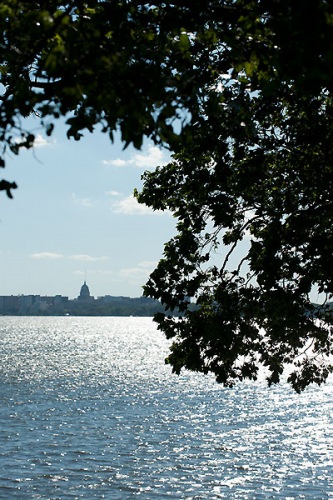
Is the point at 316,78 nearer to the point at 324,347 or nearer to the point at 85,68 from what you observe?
the point at 85,68

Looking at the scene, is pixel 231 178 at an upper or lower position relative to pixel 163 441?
upper

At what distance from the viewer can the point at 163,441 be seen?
4922cm

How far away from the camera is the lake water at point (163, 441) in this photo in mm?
36031

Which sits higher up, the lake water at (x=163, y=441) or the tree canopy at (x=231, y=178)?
the tree canopy at (x=231, y=178)

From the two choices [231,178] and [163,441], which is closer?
[231,178]

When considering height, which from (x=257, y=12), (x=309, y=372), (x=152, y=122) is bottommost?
(x=309, y=372)

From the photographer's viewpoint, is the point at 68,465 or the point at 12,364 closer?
the point at 68,465

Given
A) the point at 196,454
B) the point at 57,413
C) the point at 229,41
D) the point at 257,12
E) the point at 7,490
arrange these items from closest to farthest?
the point at 229,41 < the point at 257,12 < the point at 7,490 < the point at 196,454 < the point at 57,413

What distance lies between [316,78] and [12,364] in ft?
406

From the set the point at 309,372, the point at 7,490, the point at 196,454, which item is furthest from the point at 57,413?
the point at 309,372

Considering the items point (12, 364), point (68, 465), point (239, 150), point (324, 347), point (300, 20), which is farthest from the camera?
point (12, 364)

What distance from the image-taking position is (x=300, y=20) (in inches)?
320

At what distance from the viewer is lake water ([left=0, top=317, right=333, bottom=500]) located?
3603cm

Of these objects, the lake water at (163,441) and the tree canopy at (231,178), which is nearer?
the tree canopy at (231,178)
